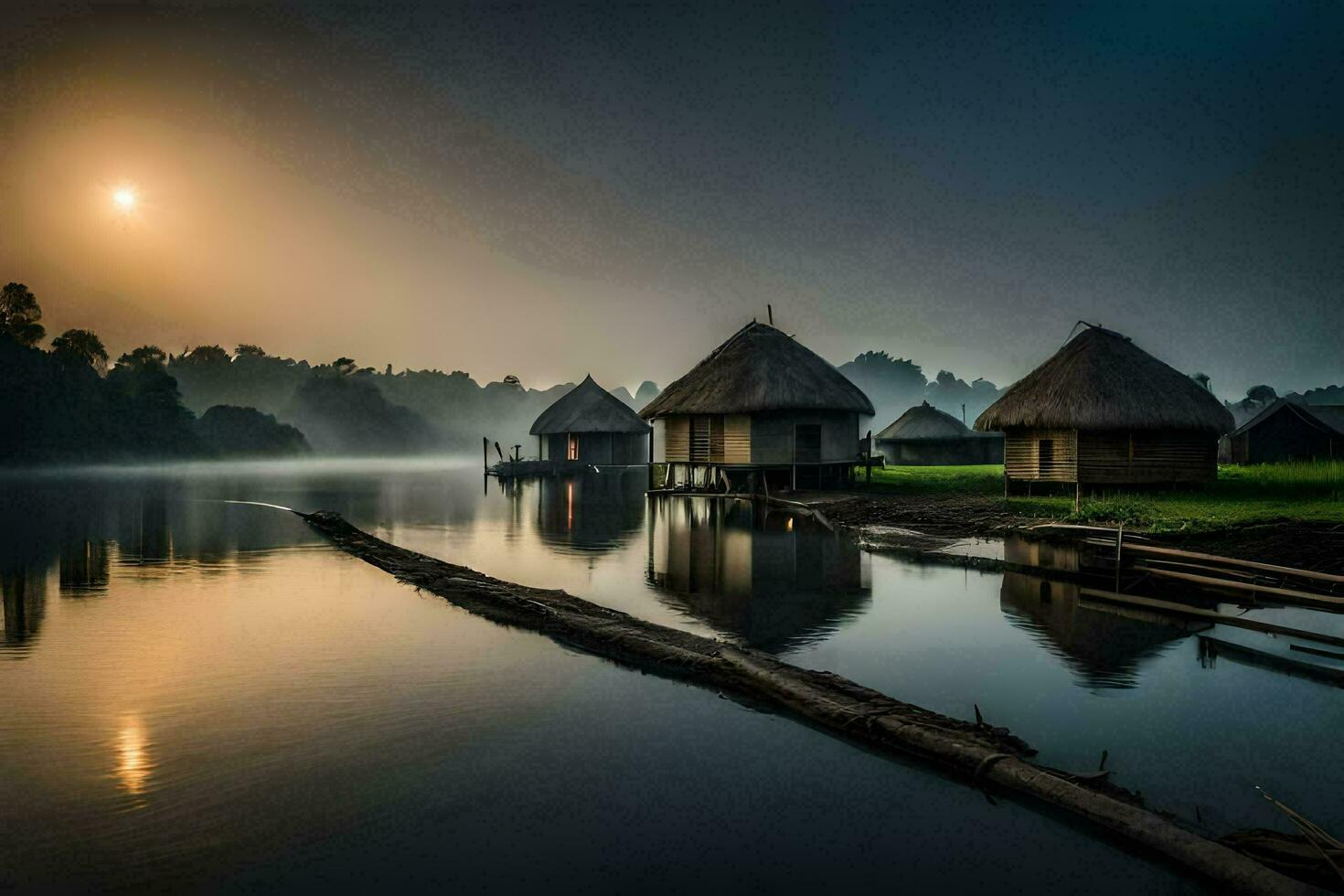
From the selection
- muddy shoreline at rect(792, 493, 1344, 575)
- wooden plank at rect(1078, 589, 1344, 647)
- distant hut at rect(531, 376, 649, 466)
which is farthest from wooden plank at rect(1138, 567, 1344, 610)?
distant hut at rect(531, 376, 649, 466)

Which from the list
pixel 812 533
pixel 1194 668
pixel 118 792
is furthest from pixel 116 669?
pixel 812 533

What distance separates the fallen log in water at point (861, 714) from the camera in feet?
16.0

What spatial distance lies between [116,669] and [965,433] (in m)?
46.0

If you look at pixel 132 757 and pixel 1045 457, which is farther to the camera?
pixel 1045 457

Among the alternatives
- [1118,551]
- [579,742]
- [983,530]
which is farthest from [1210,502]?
[579,742]

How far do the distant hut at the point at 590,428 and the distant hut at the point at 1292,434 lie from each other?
34.7 m

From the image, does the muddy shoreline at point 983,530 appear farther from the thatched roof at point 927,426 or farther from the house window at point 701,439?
the thatched roof at point 927,426

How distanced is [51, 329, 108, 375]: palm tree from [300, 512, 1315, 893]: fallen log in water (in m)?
84.7

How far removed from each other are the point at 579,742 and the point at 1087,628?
7.33 meters

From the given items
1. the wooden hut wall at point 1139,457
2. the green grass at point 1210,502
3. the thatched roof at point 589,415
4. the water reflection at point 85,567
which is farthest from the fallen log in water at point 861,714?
the thatched roof at point 589,415

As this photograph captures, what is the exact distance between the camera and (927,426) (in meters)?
48.9

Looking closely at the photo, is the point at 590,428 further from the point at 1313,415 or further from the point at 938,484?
the point at 1313,415

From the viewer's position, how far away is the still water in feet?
17.1

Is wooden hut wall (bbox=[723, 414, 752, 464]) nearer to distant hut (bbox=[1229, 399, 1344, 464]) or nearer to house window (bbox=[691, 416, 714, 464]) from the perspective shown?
house window (bbox=[691, 416, 714, 464])
